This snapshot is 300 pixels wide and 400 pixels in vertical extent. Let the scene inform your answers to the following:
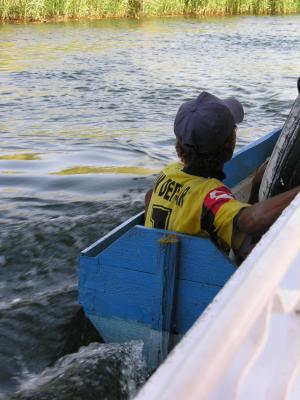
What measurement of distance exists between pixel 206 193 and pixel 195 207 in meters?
0.07

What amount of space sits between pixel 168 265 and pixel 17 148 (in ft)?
16.4

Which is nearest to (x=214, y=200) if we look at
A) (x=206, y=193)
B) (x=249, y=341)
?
(x=206, y=193)

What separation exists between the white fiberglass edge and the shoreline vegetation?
2054 centimetres

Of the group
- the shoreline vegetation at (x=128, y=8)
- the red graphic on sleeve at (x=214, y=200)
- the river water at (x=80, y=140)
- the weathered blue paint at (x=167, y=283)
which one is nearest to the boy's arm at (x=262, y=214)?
the red graphic on sleeve at (x=214, y=200)

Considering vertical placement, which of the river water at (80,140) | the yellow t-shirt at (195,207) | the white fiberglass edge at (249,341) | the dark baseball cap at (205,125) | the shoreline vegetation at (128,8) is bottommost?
the river water at (80,140)

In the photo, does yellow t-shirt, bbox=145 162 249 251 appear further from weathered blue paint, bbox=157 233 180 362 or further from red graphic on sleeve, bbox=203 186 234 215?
weathered blue paint, bbox=157 233 180 362

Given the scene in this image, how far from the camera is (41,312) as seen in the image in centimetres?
356

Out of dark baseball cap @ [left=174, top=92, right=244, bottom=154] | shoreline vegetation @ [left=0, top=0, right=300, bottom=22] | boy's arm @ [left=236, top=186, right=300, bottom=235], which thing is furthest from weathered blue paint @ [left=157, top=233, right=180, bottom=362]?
shoreline vegetation @ [left=0, top=0, right=300, bottom=22]

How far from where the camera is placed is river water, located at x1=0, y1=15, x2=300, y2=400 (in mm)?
3207

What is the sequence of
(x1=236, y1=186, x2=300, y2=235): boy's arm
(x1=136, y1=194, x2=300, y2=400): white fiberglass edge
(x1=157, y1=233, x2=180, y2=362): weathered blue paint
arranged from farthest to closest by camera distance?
(x1=157, y1=233, x2=180, y2=362): weathered blue paint → (x1=236, y1=186, x2=300, y2=235): boy's arm → (x1=136, y1=194, x2=300, y2=400): white fiberglass edge

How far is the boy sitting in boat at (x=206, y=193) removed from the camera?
248 centimetres

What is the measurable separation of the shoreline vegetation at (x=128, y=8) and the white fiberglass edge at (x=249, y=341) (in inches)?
808

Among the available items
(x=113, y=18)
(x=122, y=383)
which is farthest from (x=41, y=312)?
(x=113, y=18)

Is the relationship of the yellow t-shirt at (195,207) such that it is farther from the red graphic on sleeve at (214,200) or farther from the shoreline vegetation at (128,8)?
the shoreline vegetation at (128,8)
